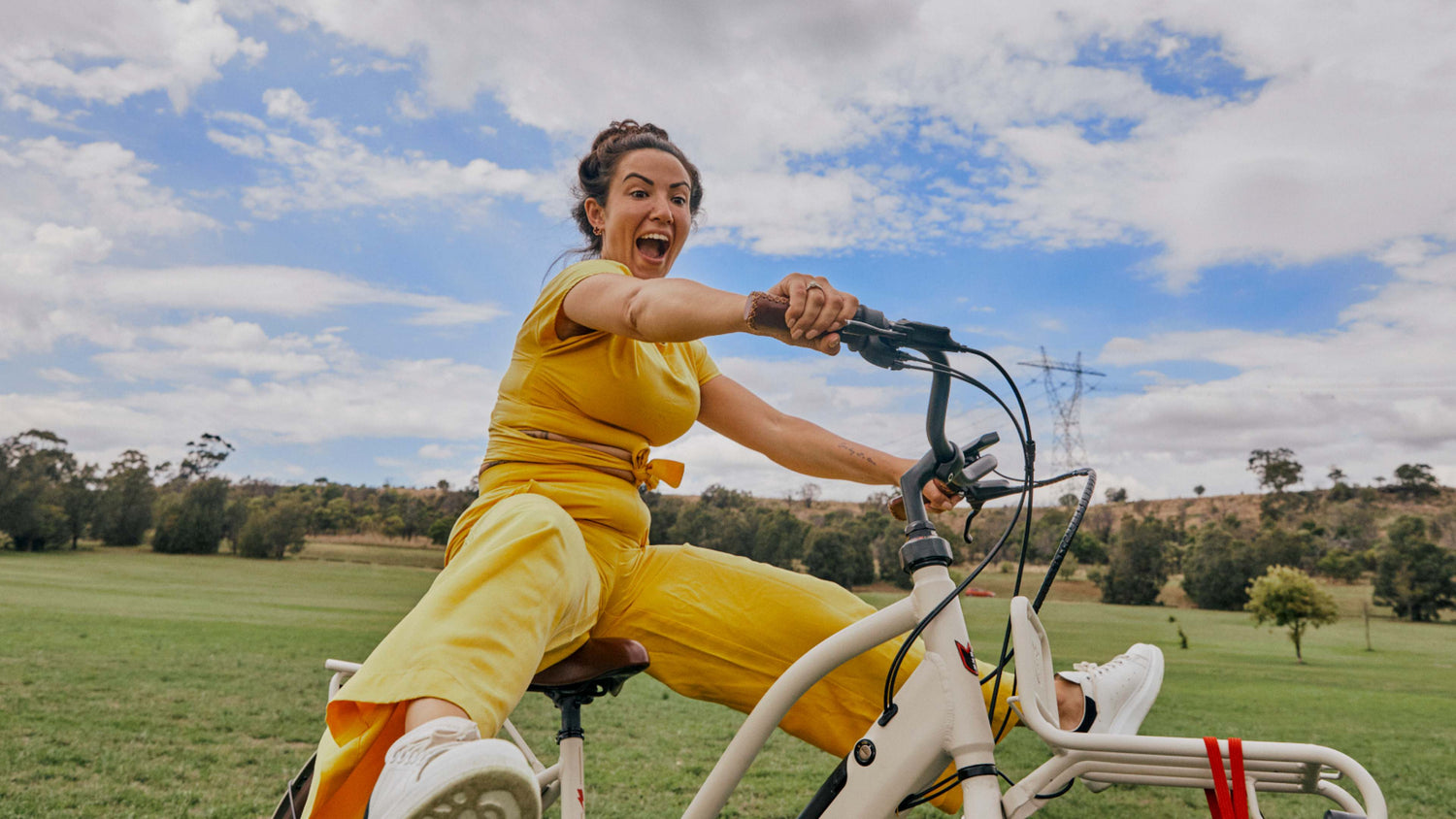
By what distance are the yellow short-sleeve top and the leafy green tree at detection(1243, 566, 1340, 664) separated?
23.6 m

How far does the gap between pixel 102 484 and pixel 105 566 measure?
7.25 m

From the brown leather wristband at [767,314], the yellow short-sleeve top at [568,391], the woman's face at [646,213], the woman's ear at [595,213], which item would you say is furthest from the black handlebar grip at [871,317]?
the woman's ear at [595,213]

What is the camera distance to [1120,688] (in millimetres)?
1802

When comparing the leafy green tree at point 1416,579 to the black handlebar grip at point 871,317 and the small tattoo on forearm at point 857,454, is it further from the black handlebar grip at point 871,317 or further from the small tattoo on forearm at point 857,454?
the black handlebar grip at point 871,317

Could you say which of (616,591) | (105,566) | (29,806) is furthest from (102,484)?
(616,591)

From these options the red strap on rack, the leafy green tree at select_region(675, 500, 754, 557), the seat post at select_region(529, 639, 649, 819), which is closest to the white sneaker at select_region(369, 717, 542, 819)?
the seat post at select_region(529, 639, 649, 819)

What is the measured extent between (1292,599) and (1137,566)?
14207 mm

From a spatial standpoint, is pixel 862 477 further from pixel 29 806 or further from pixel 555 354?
pixel 29 806

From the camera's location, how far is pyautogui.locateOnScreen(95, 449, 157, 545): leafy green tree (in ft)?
129

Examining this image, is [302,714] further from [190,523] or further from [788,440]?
[190,523]

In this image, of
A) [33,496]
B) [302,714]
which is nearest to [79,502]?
[33,496]

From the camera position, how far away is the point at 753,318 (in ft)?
4.41

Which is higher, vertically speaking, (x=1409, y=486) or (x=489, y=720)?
(x=1409, y=486)

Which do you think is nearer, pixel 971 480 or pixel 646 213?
pixel 971 480
